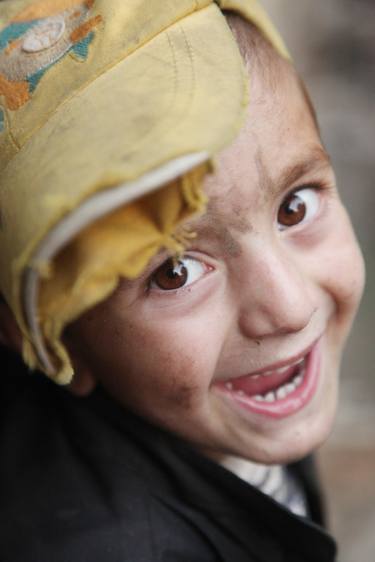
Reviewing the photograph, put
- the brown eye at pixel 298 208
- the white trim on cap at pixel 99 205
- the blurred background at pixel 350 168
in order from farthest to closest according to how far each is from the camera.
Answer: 1. the blurred background at pixel 350 168
2. the brown eye at pixel 298 208
3. the white trim on cap at pixel 99 205

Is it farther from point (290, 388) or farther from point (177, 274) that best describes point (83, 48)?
point (290, 388)

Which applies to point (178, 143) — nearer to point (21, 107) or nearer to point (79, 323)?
point (21, 107)

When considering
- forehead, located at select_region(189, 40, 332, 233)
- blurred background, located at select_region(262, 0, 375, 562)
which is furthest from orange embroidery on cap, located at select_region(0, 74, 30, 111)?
blurred background, located at select_region(262, 0, 375, 562)

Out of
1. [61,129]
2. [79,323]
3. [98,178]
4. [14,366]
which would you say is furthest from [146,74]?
[14,366]

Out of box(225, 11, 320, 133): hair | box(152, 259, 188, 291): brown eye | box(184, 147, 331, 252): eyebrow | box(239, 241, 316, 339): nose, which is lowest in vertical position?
box(152, 259, 188, 291): brown eye

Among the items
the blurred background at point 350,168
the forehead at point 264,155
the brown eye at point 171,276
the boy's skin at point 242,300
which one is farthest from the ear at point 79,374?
the blurred background at point 350,168

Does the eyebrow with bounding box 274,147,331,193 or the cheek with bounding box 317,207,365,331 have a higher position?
the eyebrow with bounding box 274,147,331,193

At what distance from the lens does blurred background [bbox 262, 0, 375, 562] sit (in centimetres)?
193

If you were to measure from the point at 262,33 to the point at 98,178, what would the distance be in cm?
47

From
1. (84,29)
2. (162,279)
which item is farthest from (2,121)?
(162,279)

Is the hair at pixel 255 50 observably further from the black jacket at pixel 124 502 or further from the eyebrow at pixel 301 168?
the black jacket at pixel 124 502

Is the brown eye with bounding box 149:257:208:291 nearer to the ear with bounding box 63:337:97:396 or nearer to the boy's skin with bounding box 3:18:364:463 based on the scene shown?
the boy's skin with bounding box 3:18:364:463

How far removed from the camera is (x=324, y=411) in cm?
116

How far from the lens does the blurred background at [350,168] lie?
6.33 ft
